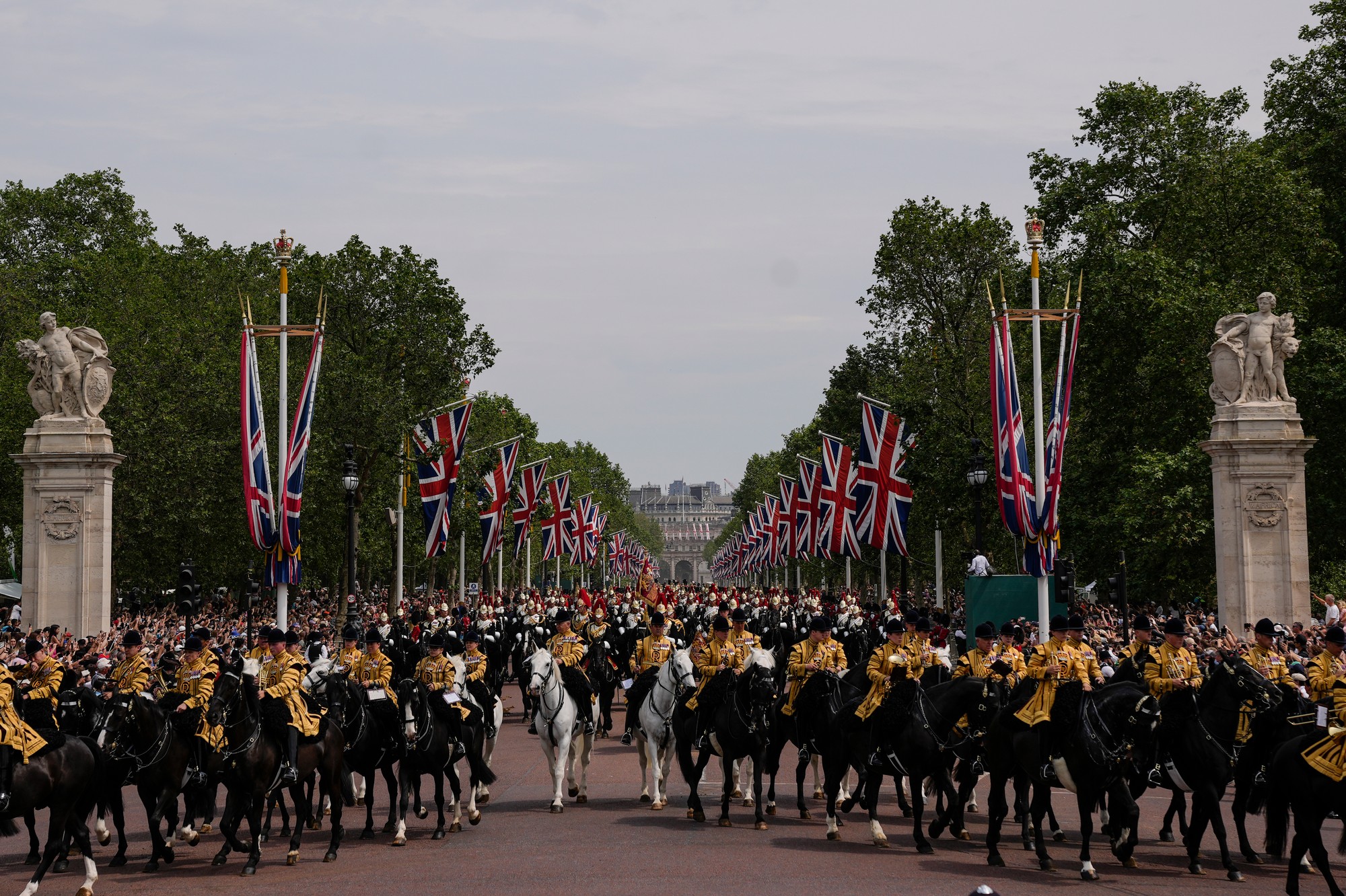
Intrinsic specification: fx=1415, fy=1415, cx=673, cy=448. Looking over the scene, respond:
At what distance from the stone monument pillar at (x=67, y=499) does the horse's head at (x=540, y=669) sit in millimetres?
15128

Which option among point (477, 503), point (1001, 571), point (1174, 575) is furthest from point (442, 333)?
point (1174, 575)

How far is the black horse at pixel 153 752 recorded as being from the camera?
543 inches

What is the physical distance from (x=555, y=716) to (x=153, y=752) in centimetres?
508

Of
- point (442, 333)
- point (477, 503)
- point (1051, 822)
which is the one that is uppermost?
point (442, 333)

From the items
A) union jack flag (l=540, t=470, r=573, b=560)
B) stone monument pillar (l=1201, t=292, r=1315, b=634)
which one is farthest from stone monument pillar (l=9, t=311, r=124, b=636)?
union jack flag (l=540, t=470, r=573, b=560)

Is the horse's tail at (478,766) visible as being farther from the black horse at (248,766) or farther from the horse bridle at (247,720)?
the horse bridle at (247,720)

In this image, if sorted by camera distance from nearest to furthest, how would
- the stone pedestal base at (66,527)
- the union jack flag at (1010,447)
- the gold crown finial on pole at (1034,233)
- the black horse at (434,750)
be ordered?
the black horse at (434,750) → the union jack flag at (1010,447) → the gold crown finial on pole at (1034,233) → the stone pedestal base at (66,527)

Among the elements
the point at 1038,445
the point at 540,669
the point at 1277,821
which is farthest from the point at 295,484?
the point at 1277,821

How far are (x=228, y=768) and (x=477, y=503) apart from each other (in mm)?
45890

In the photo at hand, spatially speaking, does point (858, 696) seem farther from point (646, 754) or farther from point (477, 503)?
point (477, 503)

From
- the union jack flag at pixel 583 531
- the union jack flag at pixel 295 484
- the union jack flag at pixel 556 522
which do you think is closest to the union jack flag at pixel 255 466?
the union jack flag at pixel 295 484

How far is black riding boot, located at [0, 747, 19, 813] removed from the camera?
40.1 feet

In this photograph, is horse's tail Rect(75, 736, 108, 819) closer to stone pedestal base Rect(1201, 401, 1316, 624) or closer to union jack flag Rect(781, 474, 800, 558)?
stone pedestal base Rect(1201, 401, 1316, 624)

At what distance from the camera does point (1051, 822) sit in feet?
49.3
